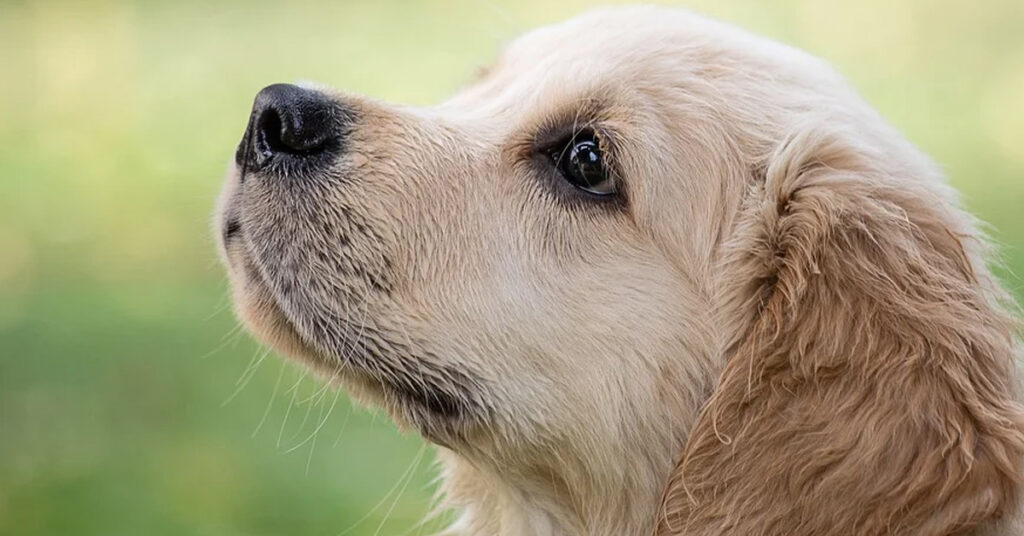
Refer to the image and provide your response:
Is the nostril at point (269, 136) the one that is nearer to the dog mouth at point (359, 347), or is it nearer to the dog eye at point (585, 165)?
the dog mouth at point (359, 347)

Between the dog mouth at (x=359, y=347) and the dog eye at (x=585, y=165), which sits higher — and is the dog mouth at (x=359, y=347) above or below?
below

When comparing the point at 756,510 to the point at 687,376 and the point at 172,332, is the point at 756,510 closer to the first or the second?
the point at 687,376

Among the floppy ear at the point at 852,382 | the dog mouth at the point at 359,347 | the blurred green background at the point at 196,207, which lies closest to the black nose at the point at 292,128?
the dog mouth at the point at 359,347

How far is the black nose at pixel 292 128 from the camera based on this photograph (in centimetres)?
362

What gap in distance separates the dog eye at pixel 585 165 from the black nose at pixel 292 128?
573mm

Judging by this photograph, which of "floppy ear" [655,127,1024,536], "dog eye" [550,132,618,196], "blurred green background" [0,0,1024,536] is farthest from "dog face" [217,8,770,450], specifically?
"blurred green background" [0,0,1024,536]

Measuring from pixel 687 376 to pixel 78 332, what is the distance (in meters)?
5.20

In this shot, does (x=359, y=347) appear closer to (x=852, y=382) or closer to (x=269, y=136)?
(x=269, y=136)

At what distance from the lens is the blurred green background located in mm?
6305

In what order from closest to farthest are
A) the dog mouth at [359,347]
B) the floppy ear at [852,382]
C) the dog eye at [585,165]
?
the floppy ear at [852,382] < the dog mouth at [359,347] < the dog eye at [585,165]

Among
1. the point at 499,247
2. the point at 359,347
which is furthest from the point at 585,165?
the point at 359,347

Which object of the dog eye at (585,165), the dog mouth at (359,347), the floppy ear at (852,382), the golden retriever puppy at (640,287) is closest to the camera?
the floppy ear at (852,382)

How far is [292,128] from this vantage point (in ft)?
11.9

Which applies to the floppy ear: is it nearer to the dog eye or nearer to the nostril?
the dog eye
